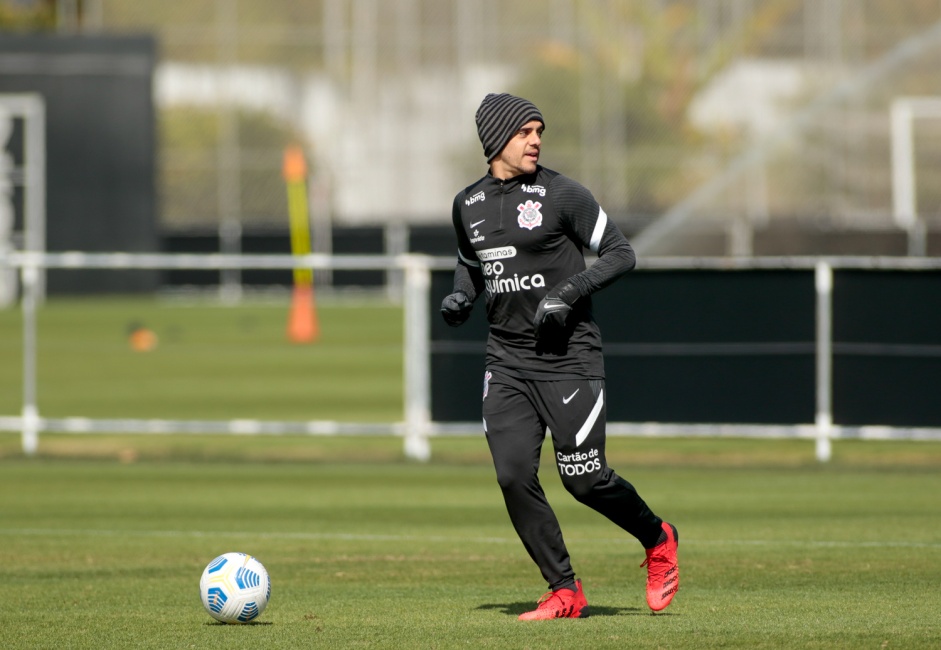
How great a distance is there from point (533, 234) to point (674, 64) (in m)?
42.8

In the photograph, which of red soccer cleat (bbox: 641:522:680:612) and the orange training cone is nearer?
red soccer cleat (bbox: 641:522:680:612)

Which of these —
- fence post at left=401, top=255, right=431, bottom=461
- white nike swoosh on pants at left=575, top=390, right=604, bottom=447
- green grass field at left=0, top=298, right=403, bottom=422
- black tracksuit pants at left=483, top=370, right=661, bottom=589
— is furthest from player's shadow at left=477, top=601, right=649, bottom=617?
green grass field at left=0, top=298, right=403, bottom=422

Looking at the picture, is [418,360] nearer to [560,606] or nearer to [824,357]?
[824,357]

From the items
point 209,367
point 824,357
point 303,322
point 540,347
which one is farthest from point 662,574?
point 303,322

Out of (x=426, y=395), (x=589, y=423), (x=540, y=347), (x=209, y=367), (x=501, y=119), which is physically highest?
(x=501, y=119)

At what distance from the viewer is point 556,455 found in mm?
7621

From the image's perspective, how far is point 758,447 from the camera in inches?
659

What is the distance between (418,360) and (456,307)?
7.97 meters

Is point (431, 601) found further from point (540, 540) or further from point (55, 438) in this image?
point (55, 438)

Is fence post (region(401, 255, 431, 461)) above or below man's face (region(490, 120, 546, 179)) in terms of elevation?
below

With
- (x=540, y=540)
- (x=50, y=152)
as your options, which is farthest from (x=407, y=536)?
(x=50, y=152)

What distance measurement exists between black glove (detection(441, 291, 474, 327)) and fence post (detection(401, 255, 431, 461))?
7762 mm

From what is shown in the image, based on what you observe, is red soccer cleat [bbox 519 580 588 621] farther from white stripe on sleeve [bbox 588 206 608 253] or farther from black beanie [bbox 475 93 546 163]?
black beanie [bbox 475 93 546 163]

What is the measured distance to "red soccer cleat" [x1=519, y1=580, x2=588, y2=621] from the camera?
7586mm
